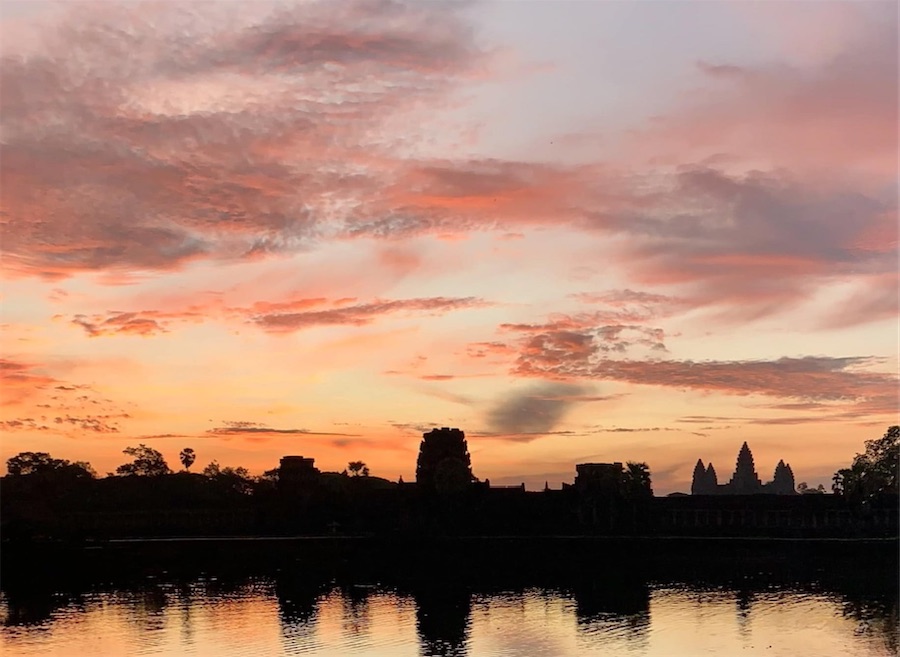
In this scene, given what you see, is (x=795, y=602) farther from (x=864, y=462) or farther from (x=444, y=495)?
(x=444, y=495)

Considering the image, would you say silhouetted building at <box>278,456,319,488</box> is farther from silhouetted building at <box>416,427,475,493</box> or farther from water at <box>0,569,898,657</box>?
water at <box>0,569,898,657</box>

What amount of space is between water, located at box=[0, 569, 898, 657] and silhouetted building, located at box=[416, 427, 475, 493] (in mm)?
72520

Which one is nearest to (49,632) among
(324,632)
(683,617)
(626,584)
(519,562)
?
(324,632)

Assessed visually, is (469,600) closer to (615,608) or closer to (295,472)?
(615,608)

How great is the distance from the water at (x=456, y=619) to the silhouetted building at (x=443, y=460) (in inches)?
2855

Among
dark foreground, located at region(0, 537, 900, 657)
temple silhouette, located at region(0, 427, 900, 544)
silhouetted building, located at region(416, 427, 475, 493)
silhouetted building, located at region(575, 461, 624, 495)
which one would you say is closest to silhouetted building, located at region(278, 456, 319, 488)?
temple silhouette, located at region(0, 427, 900, 544)

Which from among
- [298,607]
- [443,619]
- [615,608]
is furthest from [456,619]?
[298,607]

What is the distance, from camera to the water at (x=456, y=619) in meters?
70.5

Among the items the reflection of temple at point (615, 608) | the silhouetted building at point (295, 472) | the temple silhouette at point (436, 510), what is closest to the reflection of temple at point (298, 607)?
the reflection of temple at point (615, 608)

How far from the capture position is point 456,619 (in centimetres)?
8256

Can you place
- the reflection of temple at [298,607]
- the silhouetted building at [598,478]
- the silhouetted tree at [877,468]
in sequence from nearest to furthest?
1. the reflection of temple at [298,607]
2. the silhouetted tree at [877,468]
3. the silhouetted building at [598,478]

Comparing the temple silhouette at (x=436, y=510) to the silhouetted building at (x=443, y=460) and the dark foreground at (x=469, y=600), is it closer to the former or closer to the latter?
the silhouetted building at (x=443, y=460)

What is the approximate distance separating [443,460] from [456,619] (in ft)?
347

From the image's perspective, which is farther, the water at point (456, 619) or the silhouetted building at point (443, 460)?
the silhouetted building at point (443, 460)
